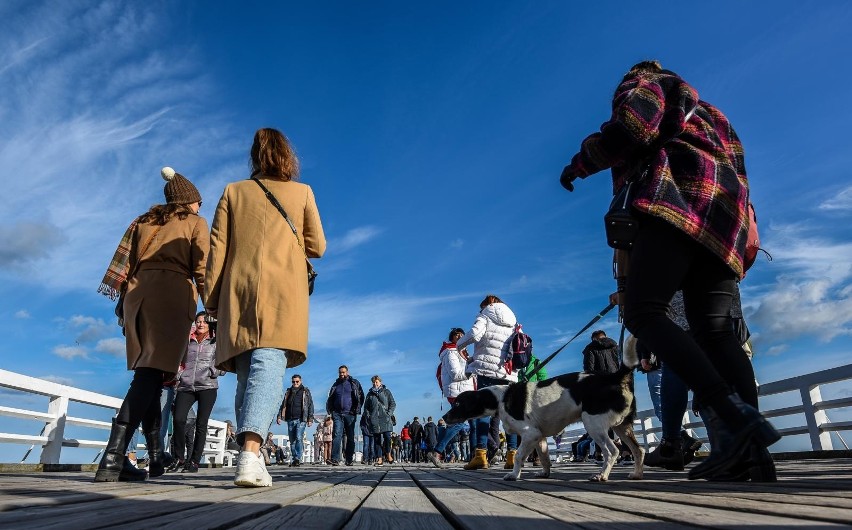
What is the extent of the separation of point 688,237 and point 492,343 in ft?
15.5

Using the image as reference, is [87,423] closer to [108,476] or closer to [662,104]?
[108,476]

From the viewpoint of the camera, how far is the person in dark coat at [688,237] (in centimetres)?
253

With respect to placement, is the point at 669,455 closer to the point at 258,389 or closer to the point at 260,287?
the point at 258,389

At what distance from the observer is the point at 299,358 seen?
3.58m

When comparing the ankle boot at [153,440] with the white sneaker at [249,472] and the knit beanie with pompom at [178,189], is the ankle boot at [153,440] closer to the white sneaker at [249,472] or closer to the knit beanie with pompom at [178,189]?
the knit beanie with pompom at [178,189]

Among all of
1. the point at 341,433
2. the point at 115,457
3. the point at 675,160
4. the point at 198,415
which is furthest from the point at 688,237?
the point at 341,433

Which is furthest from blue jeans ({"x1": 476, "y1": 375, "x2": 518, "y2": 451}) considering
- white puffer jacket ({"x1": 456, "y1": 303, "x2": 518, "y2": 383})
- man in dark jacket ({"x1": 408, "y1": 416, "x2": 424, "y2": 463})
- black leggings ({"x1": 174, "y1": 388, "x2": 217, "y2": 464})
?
man in dark jacket ({"x1": 408, "y1": 416, "x2": 424, "y2": 463})

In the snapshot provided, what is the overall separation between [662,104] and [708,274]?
929mm

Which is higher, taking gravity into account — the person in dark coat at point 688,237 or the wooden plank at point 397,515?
the person in dark coat at point 688,237

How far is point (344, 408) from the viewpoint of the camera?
41.5ft

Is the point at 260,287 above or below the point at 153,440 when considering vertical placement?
above

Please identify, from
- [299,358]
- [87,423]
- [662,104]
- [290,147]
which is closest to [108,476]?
[299,358]

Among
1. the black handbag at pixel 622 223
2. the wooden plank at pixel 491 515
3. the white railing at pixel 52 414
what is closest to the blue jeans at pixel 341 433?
the white railing at pixel 52 414

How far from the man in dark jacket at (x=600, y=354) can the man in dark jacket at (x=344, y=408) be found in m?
5.87
